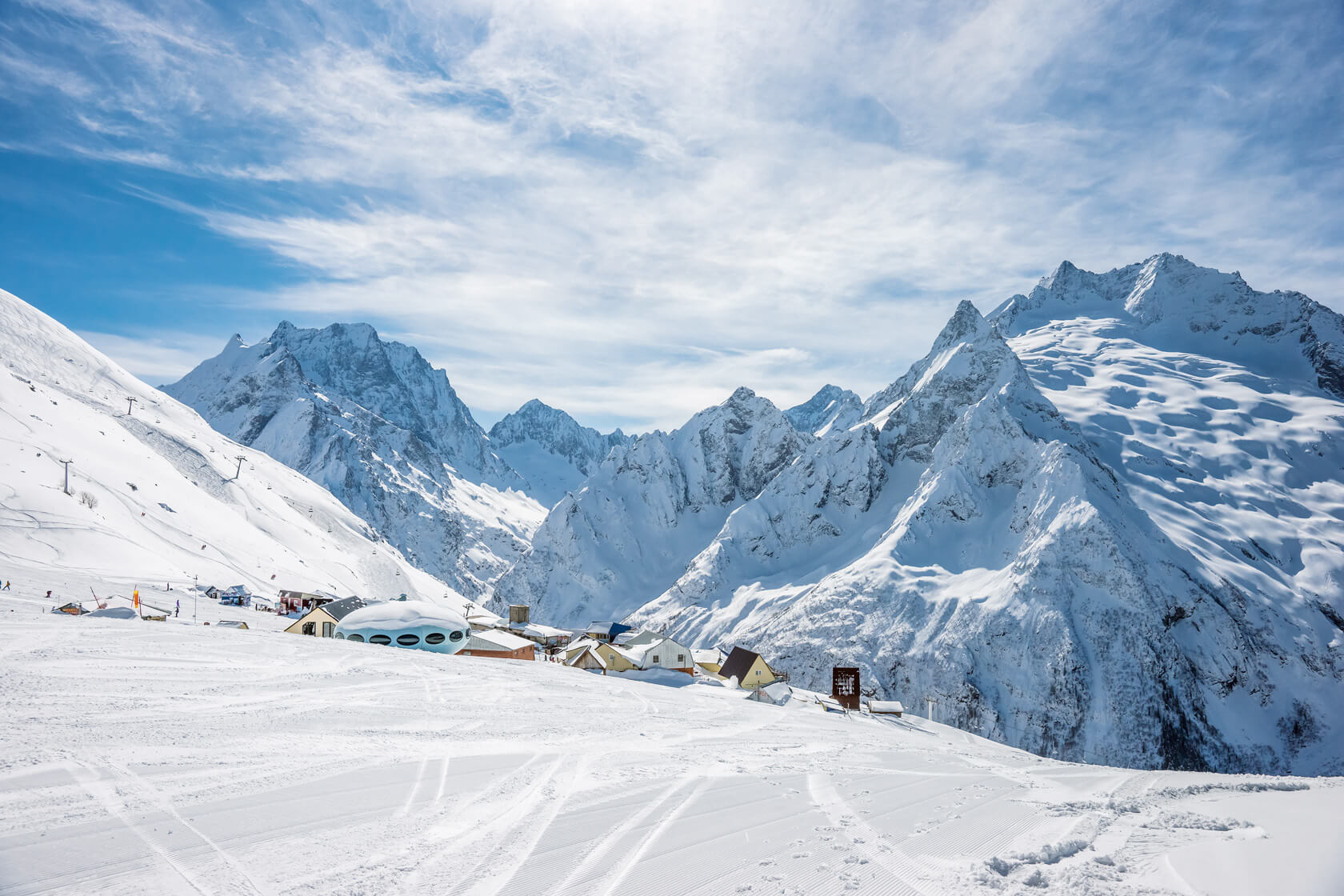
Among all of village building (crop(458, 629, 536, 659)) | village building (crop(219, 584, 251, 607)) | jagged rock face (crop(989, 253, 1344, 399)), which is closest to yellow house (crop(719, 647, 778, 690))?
village building (crop(458, 629, 536, 659))

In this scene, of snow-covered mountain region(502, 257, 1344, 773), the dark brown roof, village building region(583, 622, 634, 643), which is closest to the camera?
the dark brown roof

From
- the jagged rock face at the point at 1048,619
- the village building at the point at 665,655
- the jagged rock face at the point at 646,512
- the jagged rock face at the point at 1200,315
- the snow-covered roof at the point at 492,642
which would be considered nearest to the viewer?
the snow-covered roof at the point at 492,642

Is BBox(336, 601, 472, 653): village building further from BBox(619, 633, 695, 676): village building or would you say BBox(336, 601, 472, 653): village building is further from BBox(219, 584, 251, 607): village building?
BBox(219, 584, 251, 607): village building

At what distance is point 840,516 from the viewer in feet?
434

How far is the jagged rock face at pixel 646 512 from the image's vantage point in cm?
15100

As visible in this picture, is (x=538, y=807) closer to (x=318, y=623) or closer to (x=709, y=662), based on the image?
(x=318, y=623)

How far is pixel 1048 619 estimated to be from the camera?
3194 inches

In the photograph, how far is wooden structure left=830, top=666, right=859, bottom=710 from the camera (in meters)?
49.7

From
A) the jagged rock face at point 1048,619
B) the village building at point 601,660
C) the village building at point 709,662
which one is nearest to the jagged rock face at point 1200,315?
the jagged rock face at point 1048,619

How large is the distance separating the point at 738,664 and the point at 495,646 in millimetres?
25740

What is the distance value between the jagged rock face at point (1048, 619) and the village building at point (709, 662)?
20621 millimetres

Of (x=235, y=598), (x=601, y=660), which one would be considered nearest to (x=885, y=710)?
(x=601, y=660)

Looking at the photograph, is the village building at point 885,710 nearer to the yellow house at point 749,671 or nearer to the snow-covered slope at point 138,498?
the yellow house at point 749,671

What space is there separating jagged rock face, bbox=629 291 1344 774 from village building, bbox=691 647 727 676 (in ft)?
67.7
